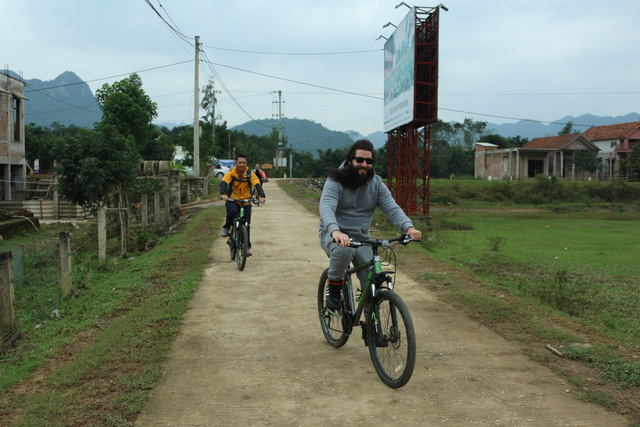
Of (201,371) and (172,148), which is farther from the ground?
(172,148)

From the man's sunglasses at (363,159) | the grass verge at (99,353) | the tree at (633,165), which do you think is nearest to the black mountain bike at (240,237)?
the grass verge at (99,353)

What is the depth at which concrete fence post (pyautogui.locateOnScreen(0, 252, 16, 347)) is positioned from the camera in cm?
545

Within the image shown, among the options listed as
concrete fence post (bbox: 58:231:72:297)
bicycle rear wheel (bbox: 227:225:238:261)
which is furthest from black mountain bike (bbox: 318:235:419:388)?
bicycle rear wheel (bbox: 227:225:238:261)

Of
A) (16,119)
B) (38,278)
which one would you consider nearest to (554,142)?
(16,119)

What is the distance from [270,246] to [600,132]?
66.6 metres

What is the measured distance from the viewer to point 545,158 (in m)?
57.8

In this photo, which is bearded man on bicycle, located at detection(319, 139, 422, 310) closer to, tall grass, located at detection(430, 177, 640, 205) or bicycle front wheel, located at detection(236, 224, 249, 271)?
bicycle front wheel, located at detection(236, 224, 249, 271)

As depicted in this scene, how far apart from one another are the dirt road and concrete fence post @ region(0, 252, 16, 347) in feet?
5.90

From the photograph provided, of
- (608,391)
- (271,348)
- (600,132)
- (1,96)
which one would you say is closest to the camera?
(608,391)

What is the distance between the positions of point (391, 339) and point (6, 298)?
4040 millimetres

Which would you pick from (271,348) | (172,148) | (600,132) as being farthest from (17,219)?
(600,132)

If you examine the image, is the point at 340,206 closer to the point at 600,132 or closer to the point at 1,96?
the point at 1,96

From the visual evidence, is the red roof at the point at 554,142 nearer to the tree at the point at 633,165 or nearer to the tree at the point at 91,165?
the tree at the point at 633,165

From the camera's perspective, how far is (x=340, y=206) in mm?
4523
